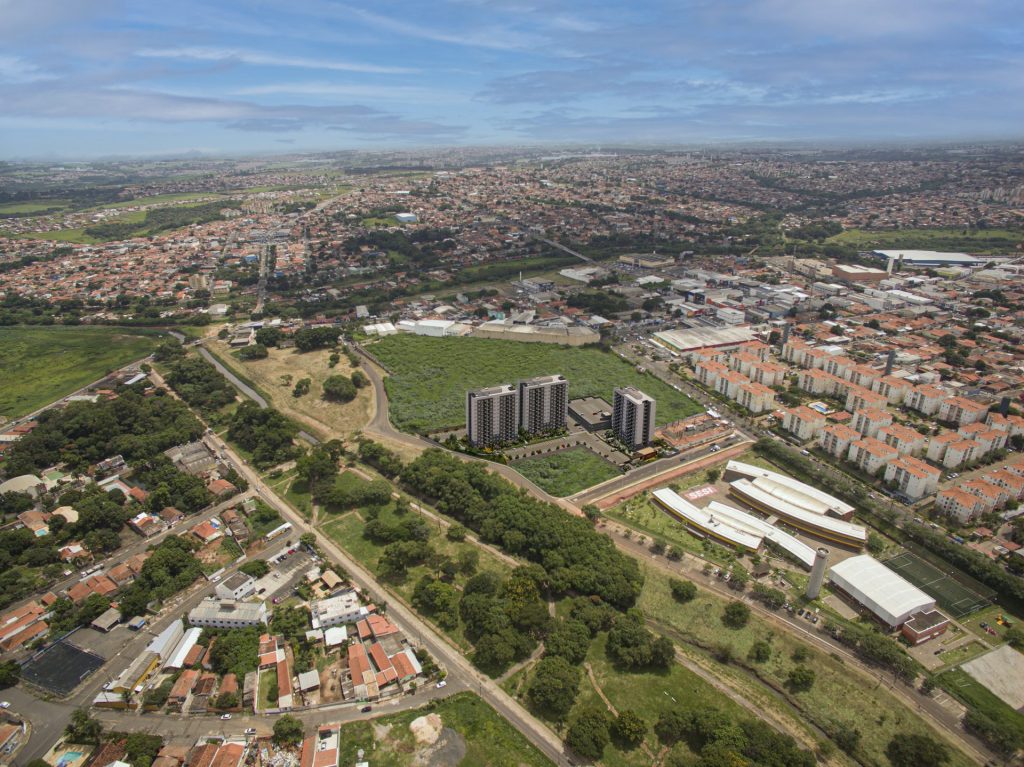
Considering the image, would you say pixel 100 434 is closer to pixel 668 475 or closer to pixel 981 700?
pixel 668 475

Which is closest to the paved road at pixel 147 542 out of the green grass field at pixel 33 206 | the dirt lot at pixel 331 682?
the dirt lot at pixel 331 682

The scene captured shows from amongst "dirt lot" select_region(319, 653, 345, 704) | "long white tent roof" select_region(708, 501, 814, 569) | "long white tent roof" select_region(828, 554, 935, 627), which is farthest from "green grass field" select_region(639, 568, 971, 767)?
"dirt lot" select_region(319, 653, 345, 704)

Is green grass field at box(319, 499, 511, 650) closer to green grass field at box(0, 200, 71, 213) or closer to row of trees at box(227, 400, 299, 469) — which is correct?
row of trees at box(227, 400, 299, 469)

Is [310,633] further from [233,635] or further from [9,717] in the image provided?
[9,717]

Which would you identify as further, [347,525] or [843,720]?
[347,525]

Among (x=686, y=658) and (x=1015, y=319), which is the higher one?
(x=1015, y=319)

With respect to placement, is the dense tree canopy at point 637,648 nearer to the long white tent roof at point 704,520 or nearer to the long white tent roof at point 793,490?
the long white tent roof at point 704,520

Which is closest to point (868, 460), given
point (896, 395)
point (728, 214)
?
point (896, 395)
